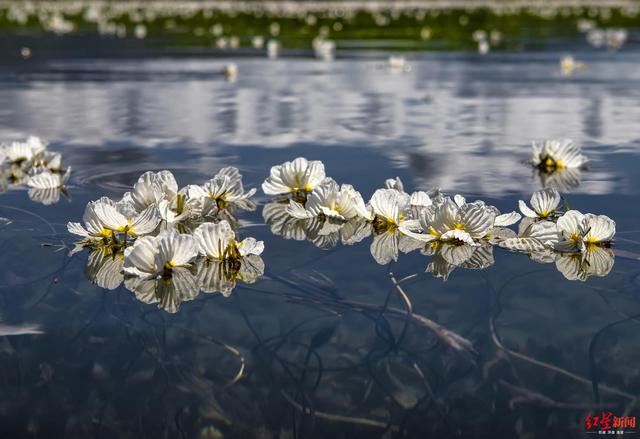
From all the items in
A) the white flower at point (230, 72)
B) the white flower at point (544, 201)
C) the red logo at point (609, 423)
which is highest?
the white flower at point (544, 201)

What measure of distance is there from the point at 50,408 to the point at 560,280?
63.0 inches

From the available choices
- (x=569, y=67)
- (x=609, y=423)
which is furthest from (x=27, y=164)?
(x=569, y=67)

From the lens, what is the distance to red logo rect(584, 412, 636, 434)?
1.91 m

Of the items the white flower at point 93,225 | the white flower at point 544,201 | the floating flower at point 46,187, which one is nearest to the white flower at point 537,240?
the white flower at point 544,201

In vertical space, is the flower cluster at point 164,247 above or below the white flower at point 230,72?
above

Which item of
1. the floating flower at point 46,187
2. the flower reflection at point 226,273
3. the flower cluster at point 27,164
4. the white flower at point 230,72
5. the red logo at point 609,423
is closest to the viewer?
the red logo at point 609,423

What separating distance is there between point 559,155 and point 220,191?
1.97 meters

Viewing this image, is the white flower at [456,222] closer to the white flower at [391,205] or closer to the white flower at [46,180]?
the white flower at [391,205]

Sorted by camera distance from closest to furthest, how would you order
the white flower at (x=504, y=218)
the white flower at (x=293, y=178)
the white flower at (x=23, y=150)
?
the white flower at (x=504, y=218) → the white flower at (x=293, y=178) → the white flower at (x=23, y=150)

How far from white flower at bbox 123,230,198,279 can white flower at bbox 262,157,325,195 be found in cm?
110

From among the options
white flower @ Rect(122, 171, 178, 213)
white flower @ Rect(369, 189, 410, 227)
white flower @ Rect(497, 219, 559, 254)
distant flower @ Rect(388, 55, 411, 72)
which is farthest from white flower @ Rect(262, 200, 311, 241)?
distant flower @ Rect(388, 55, 411, 72)

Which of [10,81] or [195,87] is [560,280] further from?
[10,81]

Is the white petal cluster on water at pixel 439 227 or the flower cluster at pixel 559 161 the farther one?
the flower cluster at pixel 559 161

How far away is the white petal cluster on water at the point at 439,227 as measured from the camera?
314 cm
